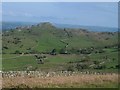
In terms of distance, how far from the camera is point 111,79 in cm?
3469

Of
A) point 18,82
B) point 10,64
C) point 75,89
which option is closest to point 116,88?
point 75,89

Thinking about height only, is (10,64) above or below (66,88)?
below

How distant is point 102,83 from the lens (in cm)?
3272

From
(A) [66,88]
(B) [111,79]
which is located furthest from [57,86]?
(B) [111,79]

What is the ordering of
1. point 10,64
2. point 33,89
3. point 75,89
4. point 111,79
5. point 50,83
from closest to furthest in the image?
1. point 33,89
2. point 75,89
3. point 50,83
4. point 111,79
5. point 10,64

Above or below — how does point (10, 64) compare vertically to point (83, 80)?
below

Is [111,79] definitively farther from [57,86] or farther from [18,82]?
[18,82]

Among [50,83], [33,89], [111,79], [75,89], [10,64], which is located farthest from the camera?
[10,64]

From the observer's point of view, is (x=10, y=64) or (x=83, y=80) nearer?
(x=83, y=80)

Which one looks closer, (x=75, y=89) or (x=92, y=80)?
(x=75, y=89)

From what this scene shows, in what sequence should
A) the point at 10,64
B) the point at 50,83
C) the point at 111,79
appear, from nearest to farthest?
the point at 50,83 → the point at 111,79 → the point at 10,64

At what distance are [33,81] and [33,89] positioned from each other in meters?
4.50

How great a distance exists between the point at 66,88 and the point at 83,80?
3.86 meters

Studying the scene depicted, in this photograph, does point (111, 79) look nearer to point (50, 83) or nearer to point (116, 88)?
point (116, 88)
